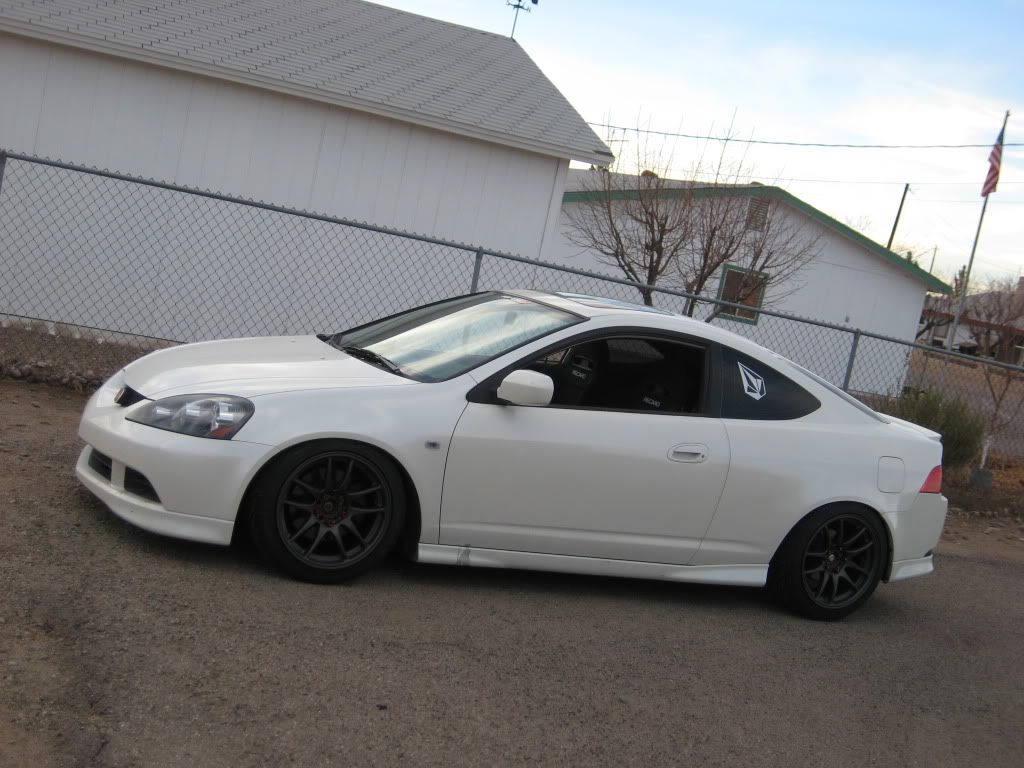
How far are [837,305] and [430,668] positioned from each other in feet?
71.5

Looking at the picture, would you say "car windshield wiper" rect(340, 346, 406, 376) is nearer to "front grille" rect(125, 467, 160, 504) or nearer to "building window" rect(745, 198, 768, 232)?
"front grille" rect(125, 467, 160, 504)

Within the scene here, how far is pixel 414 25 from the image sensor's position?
15.9 meters

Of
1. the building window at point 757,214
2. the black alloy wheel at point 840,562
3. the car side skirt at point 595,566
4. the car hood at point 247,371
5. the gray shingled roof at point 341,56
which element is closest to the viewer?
the car hood at point 247,371

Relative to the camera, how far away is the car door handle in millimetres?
5426

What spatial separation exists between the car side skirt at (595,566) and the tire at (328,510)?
0.96 feet

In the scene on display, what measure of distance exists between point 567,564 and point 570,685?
3.47ft

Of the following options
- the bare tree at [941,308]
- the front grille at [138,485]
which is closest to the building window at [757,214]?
the front grille at [138,485]

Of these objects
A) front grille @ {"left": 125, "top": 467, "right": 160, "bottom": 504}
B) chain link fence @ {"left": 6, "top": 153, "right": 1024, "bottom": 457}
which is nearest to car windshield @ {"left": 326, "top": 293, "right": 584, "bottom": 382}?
front grille @ {"left": 125, "top": 467, "right": 160, "bottom": 504}

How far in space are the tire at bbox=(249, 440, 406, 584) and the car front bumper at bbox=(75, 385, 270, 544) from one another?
0.41 feet

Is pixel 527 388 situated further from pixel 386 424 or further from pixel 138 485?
pixel 138 485

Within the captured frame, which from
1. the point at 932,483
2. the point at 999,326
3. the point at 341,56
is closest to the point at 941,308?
the point at 999,326

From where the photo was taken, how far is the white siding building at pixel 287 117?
11.9 m

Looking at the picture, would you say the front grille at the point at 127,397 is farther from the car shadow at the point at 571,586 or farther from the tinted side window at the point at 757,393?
the tinted side window at the point at 757,393

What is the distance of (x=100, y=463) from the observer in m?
5.09
